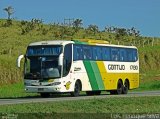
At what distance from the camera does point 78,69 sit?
36.0 meters

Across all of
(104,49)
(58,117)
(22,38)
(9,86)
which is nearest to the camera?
(58,117)

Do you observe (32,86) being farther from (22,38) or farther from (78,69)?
(22,38)

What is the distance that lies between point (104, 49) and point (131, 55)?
14.8 feet

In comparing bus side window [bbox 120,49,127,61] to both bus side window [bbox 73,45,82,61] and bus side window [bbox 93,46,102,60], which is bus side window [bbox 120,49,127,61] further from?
bus side window [bbox 73,45,82,61]

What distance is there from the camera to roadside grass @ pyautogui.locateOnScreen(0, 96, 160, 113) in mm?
22200

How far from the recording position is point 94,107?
78.1 feet

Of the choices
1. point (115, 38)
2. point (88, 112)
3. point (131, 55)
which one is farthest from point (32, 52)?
point (115, 38)

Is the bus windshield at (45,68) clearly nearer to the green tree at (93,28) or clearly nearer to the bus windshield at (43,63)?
the bus windshield at (43,63)

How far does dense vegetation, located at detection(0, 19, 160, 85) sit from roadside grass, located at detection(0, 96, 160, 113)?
27.1 m

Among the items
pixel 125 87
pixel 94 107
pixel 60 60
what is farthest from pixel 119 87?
pixel 94 107

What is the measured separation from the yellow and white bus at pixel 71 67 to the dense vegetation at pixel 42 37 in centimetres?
1438

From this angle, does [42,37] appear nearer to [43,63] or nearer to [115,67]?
[115,67]

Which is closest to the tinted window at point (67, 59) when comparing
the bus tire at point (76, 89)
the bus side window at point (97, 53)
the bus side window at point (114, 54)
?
the bus tire at point (76, 89)

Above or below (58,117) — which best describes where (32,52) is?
above
